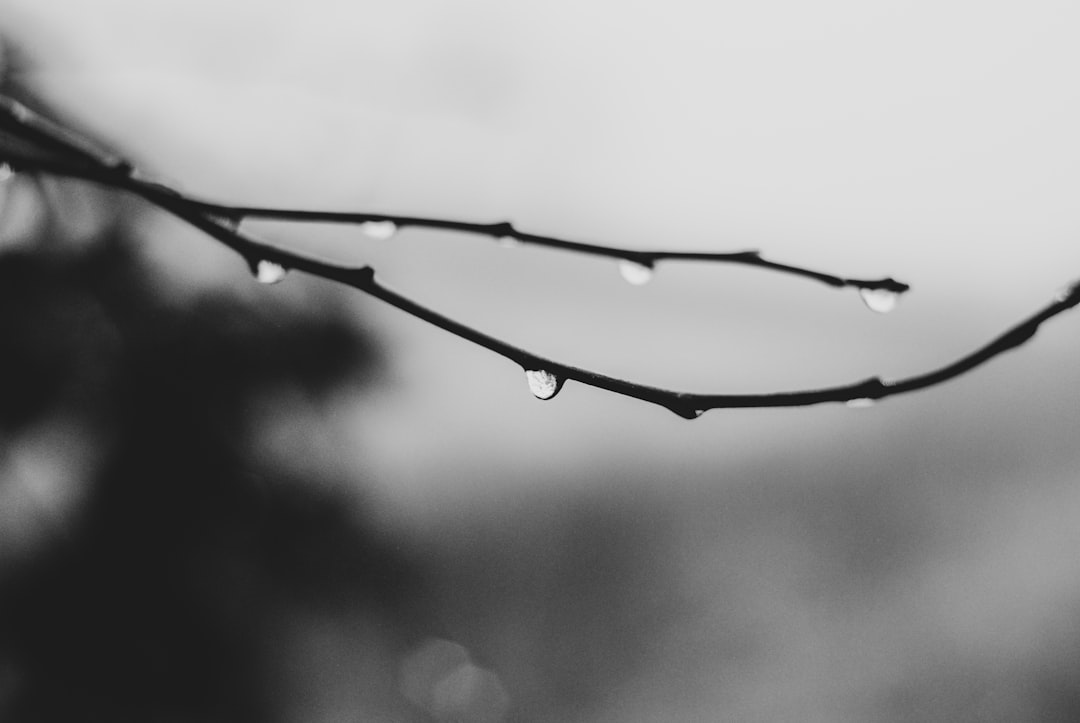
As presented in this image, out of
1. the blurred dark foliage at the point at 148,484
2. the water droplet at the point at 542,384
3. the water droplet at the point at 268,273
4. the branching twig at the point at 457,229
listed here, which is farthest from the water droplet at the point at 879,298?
the blurred dark foliage at the point at 148,484

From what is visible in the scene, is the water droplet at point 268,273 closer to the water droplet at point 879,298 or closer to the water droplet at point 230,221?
the water droplet at point 230,221

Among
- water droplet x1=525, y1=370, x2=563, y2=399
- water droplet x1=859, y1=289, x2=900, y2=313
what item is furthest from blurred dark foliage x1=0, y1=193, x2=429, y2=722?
water droplet x1=859, y1=289, x2=900, y2=313

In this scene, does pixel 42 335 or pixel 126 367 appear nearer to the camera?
pixel 42 335

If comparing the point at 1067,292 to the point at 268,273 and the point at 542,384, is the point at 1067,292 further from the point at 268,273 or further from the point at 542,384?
the point at 268,273

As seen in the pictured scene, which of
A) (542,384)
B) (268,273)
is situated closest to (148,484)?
(268,273)

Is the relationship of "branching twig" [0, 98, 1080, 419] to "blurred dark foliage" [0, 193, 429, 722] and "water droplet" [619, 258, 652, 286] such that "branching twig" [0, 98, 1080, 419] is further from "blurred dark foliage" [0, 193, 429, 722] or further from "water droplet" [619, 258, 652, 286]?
"blurred dark foliage" [0, 193, 429, 722]

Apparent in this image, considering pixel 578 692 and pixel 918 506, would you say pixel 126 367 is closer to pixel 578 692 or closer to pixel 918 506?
pixel 578 692

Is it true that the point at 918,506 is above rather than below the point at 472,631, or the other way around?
above

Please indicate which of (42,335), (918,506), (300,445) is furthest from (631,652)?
(42,335)
